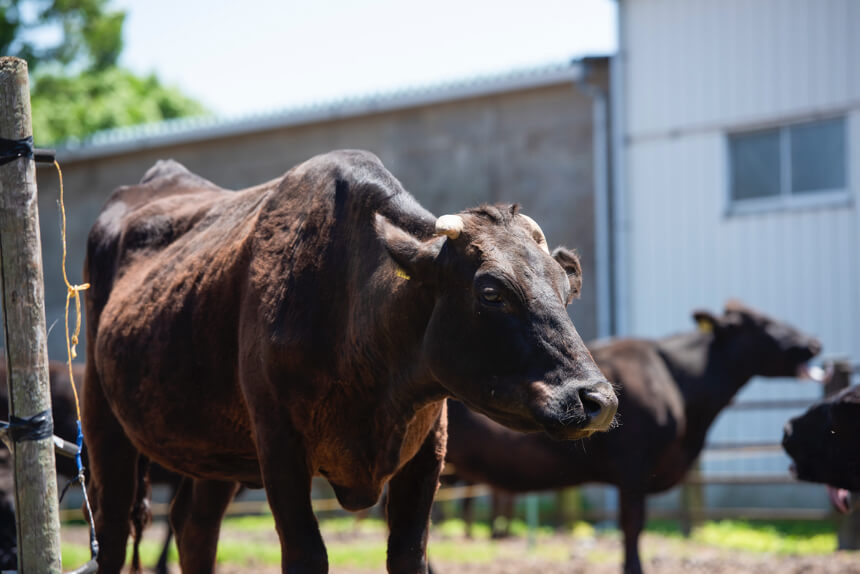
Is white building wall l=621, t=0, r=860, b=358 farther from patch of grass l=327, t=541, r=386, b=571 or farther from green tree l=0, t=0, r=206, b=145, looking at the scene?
green tree l=0, t=0, r=206, b=145

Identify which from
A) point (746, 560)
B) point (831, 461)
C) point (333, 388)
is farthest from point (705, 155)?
point (333, 388)

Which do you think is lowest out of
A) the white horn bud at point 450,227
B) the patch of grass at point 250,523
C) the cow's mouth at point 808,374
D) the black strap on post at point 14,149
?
the patch of grass at point 250,523

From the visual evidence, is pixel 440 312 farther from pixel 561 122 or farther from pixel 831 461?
pixel 561 122

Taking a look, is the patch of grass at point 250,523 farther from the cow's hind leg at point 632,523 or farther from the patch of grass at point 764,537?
the cow's hind leg at point 632,523

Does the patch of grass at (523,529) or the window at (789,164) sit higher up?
the window at (789,164)

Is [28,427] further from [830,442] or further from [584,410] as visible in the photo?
[830,442]

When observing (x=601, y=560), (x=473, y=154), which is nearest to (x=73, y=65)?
(x=473, y=154)

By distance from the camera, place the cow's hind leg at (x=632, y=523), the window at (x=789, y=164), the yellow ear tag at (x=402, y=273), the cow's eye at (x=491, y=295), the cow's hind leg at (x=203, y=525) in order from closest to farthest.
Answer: the cow's eye at (x=491, y=295), the yellow ear tag at (x=402, y=273), the cow's hind leg at (x=203, y=525), the cow's hind leg at (x=632, y=523), the window at (x=789, y=164)

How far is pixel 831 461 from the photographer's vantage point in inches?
222

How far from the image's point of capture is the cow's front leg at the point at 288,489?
13.8 feet

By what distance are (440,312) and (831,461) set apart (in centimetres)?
284

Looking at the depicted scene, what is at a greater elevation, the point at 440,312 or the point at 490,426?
the point at 440,312

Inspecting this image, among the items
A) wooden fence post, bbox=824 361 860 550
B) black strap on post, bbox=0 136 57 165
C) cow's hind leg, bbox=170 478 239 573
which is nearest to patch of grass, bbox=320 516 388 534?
wooden fence post, bbox=824 361 860 550

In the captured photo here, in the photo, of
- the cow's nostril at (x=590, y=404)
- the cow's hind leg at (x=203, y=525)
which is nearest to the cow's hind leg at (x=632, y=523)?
the cow's hind leg at (x=203, y=525)
